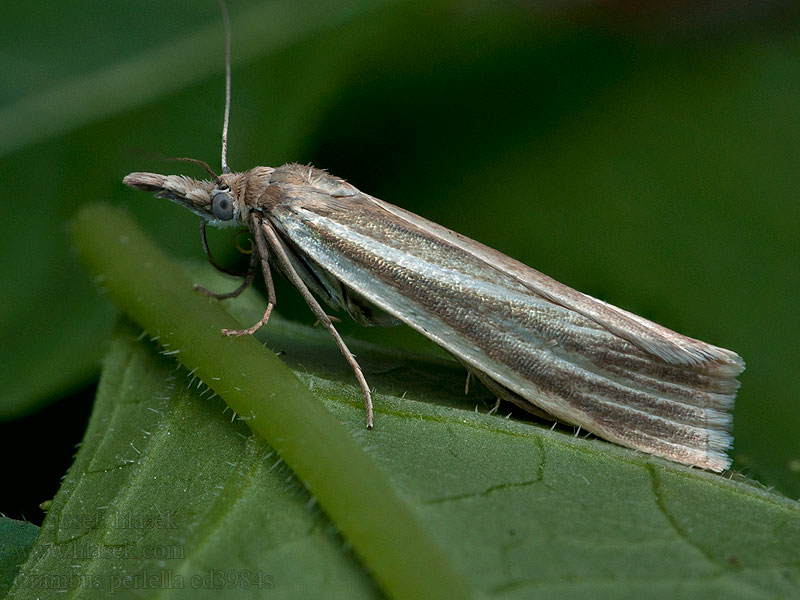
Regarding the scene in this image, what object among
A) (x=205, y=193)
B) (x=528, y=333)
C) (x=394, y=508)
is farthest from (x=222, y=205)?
(x=394, y=508)

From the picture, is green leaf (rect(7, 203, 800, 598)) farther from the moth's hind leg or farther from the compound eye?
the compound eye

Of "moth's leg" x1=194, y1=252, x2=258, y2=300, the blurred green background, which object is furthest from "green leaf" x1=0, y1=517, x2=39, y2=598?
"moth's leg" x1=194, y1=252, x2=258, y2=300

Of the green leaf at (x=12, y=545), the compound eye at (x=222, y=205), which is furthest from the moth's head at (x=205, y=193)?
the green leaf at (x=12, y=545)

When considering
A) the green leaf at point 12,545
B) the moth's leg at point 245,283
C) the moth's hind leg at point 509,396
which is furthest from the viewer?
the moth's leg at point 245,283

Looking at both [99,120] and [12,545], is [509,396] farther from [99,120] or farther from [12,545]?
[99,120]

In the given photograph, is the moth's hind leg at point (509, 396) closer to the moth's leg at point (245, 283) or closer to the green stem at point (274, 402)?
the green stem at point (274, 402)

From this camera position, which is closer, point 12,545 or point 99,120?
point 12,545
